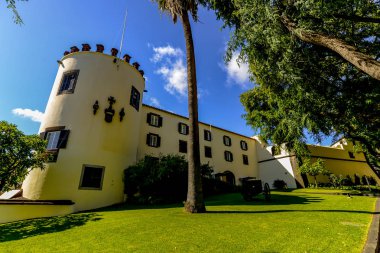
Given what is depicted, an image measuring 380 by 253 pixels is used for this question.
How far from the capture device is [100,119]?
15211 mm

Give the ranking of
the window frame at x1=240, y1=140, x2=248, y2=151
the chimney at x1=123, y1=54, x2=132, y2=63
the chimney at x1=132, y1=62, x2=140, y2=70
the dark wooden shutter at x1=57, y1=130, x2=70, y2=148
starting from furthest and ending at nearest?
1. the window frame at x1=240, y1=140, x2=248, y2=151
2. the chimney at x1=132, y1=62, x2=140, y2=70
3. the chimney at x1=123, y1=54, x2=132, y2=63
4. the dark wooden shutter at x1=57, y1=130, x2=70, y2=148

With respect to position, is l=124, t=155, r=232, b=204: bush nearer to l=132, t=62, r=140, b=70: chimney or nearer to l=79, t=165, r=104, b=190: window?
l=79, t=165, r=104, b=190: window

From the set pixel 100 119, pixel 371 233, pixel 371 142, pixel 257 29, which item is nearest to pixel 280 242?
pixel 371 233

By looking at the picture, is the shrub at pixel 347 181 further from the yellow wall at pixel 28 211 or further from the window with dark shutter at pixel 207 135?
the yellow wall at pixel 28 211

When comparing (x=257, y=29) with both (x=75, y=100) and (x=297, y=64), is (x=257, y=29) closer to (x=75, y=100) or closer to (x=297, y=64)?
(x=297, y=64)

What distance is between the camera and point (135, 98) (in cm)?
1830

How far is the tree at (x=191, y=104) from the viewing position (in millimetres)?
9453

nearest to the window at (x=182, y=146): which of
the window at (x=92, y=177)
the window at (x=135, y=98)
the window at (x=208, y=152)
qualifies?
the window at (x=208, y=152)

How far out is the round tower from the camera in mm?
13133

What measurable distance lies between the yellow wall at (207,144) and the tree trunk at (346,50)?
702 inches

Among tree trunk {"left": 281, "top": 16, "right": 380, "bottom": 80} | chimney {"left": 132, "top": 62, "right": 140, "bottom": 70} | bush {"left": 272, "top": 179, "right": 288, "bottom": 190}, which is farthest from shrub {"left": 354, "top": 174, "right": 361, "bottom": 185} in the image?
chimney {"left": 132, "top": 62, "right": 140, "bottom": 70}

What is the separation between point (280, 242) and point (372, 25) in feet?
43.6

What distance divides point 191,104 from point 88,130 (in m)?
8.56

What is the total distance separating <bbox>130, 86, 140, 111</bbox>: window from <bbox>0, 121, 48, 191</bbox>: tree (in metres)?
8.05
